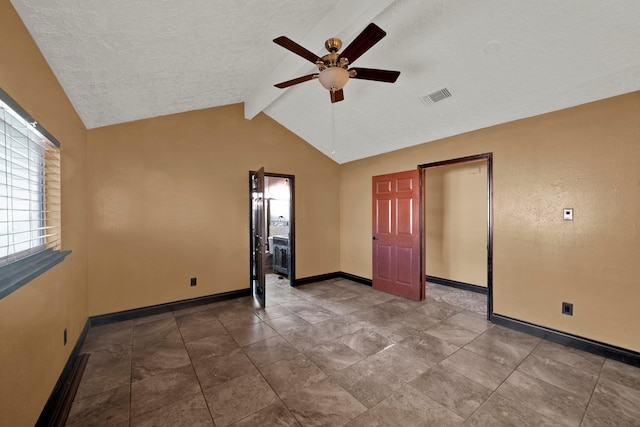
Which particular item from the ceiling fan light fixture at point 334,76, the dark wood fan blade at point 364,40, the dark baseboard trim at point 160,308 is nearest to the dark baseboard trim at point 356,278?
the dark baseboard trim at point 160,308

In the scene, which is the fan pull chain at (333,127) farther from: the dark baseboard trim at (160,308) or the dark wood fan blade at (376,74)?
the dark baseboard trim at (160,308)

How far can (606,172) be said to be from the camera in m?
2.54

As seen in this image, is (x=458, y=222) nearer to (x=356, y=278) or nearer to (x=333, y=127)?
(x=356, y=278)

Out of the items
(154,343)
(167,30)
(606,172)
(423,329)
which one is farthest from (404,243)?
(167,30)

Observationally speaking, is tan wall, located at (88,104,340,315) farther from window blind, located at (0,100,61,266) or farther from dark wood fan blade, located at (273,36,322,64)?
dark wood fan blade, located at (273,36,322,64)

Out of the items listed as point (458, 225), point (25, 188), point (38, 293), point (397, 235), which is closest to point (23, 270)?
point (38, 293)

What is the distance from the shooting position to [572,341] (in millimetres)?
2715

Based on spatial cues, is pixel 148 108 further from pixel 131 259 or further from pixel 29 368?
pixel 29 368

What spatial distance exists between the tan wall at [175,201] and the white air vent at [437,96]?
2.52m

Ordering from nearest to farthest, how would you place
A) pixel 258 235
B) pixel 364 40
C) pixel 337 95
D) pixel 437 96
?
pixel 364 40
pixel 337 95
pixel 437 96
pixel 258 235

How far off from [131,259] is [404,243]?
13.0 ft

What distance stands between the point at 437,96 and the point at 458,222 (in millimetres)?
2638

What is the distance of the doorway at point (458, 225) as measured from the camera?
4543mm

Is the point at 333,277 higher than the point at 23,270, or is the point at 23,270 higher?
the point at 23,270
